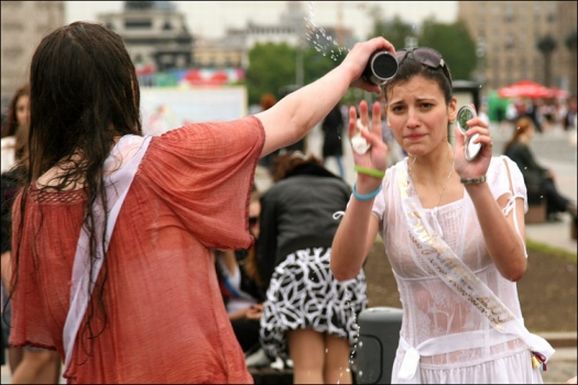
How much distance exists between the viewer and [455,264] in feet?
14.1

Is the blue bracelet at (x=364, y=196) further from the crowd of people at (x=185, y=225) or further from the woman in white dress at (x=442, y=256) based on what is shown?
the woman in white dress at (x=442, y=256)

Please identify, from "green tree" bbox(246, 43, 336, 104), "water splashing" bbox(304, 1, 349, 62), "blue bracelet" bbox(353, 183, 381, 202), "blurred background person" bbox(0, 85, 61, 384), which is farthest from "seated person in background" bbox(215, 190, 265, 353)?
"green tree" bbox(246, 43, 336, 104)

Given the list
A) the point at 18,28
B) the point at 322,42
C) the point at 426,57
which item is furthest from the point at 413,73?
the point at 18,28

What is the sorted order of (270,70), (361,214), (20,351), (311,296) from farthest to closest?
(270,70) < (20,351) < (311,296) < (361,214)

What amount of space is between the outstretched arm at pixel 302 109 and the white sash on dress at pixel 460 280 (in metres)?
0.68

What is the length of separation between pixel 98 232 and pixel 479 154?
3.48 ft

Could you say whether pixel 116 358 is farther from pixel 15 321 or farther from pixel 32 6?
pixel 32 6

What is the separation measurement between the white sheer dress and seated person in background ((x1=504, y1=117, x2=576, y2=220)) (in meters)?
13.6

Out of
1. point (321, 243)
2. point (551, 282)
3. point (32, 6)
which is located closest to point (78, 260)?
point (321, 243)

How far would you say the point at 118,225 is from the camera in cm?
339

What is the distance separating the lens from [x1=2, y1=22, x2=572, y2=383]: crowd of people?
338 centimetres

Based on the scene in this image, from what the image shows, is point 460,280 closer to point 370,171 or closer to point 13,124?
point 370,171

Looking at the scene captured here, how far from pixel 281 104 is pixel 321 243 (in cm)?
472

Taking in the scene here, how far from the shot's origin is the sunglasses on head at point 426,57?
173 inches
